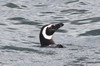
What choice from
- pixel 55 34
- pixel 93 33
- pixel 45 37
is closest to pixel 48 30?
pixel 45 37

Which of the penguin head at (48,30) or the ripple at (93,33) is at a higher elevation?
the penguin head at (48,30)

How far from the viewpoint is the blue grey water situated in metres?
13.7

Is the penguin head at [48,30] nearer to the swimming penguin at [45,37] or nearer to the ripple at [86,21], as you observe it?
the swimming penguin at [45,37]

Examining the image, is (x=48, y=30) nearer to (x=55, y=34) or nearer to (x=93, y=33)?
(x=55, y=34)

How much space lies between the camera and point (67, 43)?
54.4 ft

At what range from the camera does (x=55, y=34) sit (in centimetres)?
1830

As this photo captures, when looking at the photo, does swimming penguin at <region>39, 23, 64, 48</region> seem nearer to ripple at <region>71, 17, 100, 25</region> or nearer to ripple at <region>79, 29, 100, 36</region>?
ripple at <region>79, 29, 100, 36</region>

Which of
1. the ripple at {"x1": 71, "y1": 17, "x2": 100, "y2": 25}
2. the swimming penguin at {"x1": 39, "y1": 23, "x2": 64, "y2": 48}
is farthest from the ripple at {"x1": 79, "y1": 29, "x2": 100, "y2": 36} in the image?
the swimming penguin at {"x1": 39, "y1": 23, "x2": 64, "y2": 48}

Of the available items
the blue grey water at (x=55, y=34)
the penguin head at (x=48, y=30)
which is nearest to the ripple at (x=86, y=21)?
the blue grey water at (x=55, y=34)

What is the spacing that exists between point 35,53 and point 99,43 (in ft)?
9.14

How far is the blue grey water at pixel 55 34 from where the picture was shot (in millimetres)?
13672

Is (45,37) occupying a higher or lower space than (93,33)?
higher

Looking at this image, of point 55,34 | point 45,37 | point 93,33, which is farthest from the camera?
point 55,34

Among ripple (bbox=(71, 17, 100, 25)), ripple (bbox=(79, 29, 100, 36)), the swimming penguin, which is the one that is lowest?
ripple (bbox=(79, 29, 100, 36))
